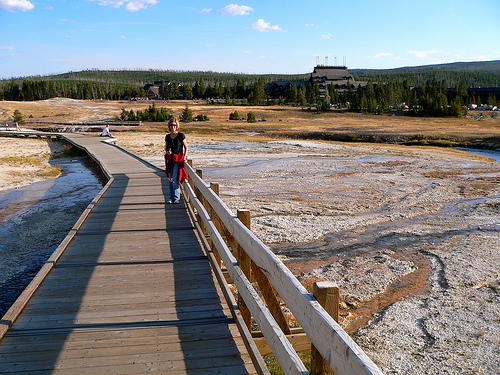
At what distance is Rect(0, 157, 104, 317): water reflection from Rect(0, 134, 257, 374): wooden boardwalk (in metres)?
1.35

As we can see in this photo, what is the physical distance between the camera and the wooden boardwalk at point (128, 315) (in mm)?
3588

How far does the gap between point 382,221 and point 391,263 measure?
3.19 metres

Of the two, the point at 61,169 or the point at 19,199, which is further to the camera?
the point at 61,169

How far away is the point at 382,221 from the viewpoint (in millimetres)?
11391

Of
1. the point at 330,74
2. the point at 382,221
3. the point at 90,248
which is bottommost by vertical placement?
the point at 382,221

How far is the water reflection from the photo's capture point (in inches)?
308

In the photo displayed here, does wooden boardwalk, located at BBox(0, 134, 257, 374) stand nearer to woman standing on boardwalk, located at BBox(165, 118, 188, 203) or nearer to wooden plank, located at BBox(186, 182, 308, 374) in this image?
wooden plank, located at BBox(186, 182, 308, 374)

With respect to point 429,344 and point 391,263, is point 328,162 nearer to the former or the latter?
point 391,263

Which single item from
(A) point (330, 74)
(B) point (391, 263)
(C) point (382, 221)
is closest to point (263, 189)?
(C) point (382, 221)

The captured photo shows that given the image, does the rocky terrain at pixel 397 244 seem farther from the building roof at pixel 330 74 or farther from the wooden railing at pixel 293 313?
the building roof at pixel 330 74

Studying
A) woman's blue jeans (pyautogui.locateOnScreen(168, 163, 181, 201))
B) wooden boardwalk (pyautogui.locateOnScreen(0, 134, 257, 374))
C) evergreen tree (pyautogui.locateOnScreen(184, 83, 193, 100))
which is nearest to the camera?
wooden boardwalk (pyautogui.locateOnScreen(0, 134, 257, 374))

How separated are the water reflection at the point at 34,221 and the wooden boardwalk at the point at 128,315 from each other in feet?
4.43

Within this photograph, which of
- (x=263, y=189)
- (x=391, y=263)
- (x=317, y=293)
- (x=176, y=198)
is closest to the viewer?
(x=317, y=293)

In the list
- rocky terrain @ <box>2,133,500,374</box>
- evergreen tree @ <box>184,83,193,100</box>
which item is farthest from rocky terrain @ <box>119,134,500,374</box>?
evergreen tree @ <box>184,83,193,100</box>
